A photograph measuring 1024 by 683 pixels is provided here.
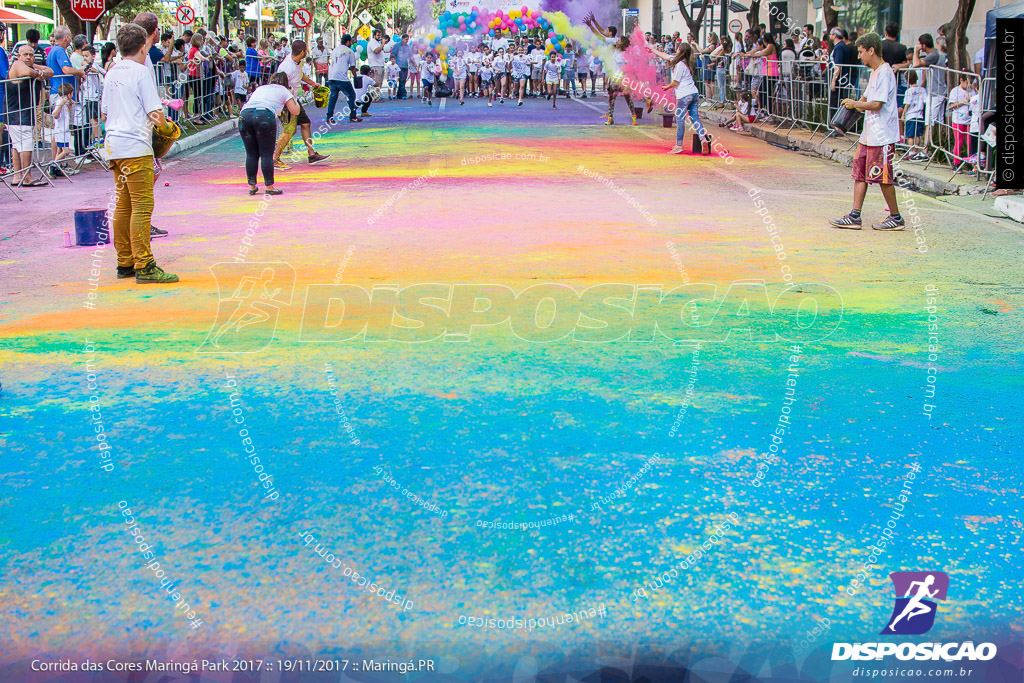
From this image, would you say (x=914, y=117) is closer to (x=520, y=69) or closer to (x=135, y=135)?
(x=135, y=135)

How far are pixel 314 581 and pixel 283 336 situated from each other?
11.2 ft

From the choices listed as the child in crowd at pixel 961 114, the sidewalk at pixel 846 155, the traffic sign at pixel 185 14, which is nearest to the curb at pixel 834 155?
the sidewalk at pixel 846 155

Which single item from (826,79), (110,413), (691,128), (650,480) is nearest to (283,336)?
(110,413)

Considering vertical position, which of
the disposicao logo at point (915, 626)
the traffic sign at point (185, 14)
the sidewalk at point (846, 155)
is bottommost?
the disposicao logo at point (915, 626)

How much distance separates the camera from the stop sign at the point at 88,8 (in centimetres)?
1875

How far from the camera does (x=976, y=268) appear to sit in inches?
354

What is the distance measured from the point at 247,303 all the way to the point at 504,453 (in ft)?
11.6

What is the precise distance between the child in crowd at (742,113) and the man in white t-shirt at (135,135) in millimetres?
18054

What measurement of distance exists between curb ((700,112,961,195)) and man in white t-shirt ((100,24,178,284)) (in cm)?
1003

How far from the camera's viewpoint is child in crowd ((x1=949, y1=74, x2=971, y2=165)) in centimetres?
1457

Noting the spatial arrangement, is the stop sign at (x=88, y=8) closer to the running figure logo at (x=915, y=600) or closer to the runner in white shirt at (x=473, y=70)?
the running figure logo at (x=915, y=600)

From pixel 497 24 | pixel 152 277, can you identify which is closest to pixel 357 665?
pixel 152 277

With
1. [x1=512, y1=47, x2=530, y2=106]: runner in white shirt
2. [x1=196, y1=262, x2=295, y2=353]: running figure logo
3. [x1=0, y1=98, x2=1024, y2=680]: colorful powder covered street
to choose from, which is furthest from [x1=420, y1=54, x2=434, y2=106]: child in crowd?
[x1=196, y1=262, x2=295, y2=353]: running figure logo

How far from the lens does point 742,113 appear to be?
84.3 feet
